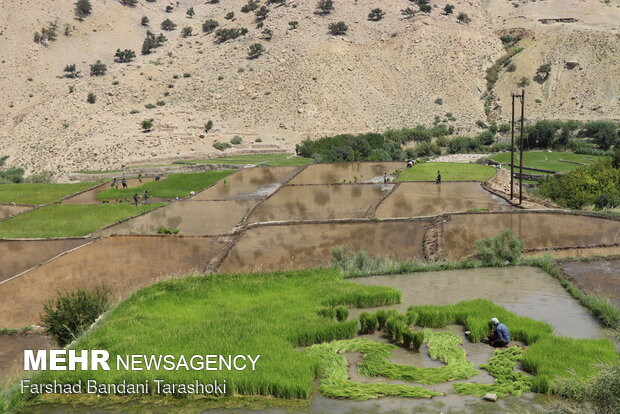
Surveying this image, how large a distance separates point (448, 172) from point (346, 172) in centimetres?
887

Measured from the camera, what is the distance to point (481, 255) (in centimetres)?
2020

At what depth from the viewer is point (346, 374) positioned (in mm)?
11875

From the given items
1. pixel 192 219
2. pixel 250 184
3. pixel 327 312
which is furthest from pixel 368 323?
pixel 250 184

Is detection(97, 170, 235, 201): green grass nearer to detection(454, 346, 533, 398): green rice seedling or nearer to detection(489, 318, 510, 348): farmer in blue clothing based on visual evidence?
detection(489, 318, 510, 348): farmer in blue clothing

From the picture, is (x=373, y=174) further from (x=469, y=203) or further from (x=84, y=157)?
(x=84, y=157)

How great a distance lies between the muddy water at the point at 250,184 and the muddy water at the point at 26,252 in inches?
482

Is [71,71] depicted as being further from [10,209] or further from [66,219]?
[66,219]

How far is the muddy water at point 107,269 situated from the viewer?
64.0 ft

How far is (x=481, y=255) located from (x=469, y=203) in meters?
13.3

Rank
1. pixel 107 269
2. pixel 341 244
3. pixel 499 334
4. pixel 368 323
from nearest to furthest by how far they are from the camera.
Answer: pixel 499 334 < pixel 368 323 < pixel 107 269 < pixel 341 244

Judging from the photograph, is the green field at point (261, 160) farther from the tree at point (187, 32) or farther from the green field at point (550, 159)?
the tree at point (187, 32)

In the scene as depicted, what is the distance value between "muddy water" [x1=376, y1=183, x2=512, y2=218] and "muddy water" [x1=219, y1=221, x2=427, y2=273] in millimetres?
3640

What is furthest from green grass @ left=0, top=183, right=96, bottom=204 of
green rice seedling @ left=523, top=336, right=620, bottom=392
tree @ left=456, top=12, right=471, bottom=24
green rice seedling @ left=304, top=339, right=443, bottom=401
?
tree @ left=456, top=12, right=471, bottom=24

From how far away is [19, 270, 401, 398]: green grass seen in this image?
11422mm
